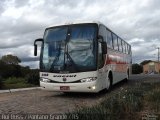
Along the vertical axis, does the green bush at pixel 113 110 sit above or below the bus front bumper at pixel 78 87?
below

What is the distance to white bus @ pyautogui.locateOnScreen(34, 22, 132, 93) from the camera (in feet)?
55.2

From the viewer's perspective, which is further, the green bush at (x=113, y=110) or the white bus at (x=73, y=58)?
the white bus at (x=73, y=58)

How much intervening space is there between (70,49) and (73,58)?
17.4 inches

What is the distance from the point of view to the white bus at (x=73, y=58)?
1681 cm

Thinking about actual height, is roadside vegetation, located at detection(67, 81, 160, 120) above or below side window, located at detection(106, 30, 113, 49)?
below

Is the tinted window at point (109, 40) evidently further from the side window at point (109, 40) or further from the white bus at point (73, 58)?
the white bus at point (73, 58)

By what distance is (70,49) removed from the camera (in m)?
17.2

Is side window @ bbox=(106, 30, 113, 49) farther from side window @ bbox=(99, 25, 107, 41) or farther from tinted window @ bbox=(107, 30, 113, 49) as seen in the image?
side window @ bbox=(99, 25, 107, 41)

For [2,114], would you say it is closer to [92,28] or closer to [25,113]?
[25,113]

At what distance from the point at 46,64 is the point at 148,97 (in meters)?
5.64

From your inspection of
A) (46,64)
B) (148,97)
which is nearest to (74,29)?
(46,64)

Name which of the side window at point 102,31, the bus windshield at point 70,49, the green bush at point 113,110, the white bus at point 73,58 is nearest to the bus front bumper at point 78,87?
the white bus at point 73,58

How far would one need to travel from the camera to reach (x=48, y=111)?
12.6 meters

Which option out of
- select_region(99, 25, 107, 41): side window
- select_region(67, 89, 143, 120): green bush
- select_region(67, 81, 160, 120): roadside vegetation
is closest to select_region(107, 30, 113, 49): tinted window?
select_region(99, 25, 107, 41): side window
